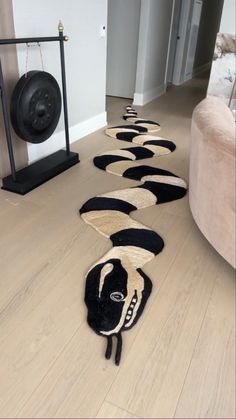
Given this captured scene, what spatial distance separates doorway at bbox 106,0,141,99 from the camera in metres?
4.65

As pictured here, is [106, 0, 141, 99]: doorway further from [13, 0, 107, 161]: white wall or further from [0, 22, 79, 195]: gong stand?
[0, 22, 79, 195]: gong stand

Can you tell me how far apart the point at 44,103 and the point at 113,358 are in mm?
1785

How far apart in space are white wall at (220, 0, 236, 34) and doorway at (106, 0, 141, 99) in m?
1.38

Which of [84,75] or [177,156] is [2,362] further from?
[84,75]

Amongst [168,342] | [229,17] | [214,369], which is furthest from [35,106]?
[229,17]

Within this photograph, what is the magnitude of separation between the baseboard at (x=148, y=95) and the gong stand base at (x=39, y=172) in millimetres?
2296

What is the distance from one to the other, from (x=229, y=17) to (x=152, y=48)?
1339 millimetres

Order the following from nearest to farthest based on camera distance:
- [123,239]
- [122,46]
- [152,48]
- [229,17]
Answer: [123,239]
[229,17]
[152,48]
[122,46]

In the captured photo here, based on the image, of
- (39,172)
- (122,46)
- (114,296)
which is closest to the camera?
(114,296)

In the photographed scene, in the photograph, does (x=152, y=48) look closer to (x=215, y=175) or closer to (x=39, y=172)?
(x=39, y=172)

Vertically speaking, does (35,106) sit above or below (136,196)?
above

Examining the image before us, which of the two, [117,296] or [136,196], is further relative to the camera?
[136,196]

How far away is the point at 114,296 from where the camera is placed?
1531 millimetres

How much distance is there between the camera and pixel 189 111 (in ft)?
15.4
